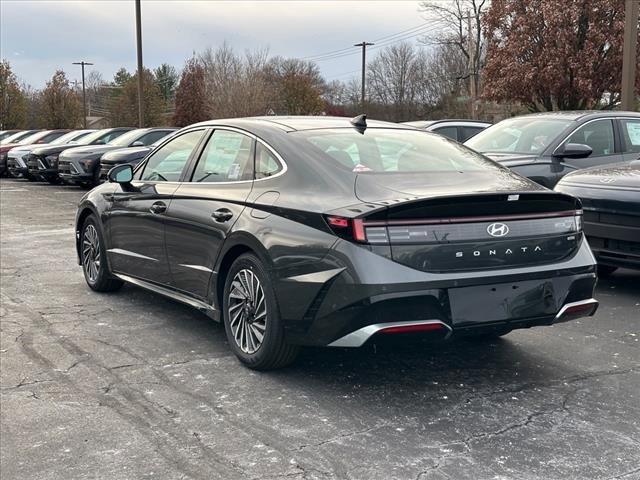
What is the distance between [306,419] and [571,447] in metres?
1.28

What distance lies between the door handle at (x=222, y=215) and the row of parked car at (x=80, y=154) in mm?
10082

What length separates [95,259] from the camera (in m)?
6.55

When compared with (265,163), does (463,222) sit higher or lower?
lower

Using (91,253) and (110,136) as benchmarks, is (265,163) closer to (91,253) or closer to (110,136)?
(91,253)

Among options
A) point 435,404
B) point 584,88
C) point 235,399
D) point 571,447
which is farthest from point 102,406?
point 584,88

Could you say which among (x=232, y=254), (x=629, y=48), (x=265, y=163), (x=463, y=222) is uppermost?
(x=629, y=48)

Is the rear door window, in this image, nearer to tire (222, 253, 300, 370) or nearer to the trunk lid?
the trunk lid

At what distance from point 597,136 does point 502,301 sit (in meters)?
5.29

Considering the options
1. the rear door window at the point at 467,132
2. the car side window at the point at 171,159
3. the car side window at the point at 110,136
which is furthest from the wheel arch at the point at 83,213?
the car side window at the point at 110,136

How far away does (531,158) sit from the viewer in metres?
7.96

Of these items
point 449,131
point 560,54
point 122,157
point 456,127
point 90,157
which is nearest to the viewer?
point 449,131

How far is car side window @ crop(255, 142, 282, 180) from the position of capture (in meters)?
4.43

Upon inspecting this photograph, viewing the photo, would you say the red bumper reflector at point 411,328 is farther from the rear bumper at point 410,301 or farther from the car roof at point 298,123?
the car roof at point 298,123

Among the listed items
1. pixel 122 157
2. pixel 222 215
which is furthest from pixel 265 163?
pixel 122 157
